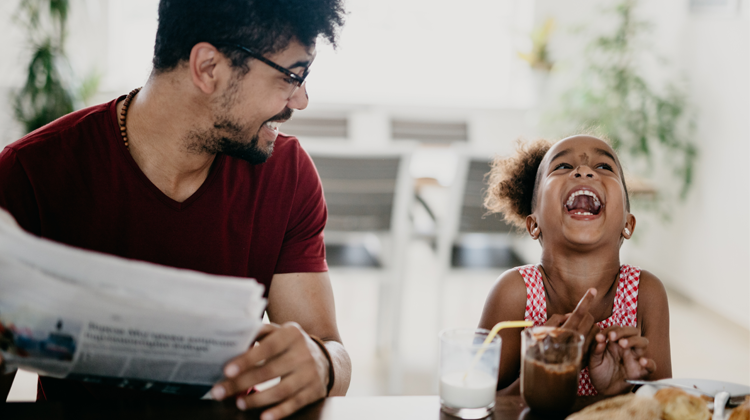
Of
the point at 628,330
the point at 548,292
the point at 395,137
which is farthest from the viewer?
the point at 395,137

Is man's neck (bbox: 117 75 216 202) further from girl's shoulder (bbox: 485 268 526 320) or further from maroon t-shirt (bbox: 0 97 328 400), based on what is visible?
girl's shoulder (bbox: 485 268 526 320)

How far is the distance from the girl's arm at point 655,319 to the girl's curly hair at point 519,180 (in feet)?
1.01

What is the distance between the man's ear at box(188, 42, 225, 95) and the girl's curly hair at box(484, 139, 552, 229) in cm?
70

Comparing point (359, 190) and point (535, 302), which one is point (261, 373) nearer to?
point (535, 302)

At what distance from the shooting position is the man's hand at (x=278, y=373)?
0.79 m

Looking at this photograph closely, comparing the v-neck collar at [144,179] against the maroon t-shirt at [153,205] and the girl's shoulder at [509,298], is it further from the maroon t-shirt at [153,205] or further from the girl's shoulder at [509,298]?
the girl's shoulder at [509,298]

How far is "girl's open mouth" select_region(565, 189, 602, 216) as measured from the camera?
118cm

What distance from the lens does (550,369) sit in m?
0.81

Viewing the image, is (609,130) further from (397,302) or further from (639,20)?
(397,302)

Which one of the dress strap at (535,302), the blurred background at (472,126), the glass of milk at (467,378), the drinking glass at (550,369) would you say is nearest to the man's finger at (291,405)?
the glass of milk at (467,378)

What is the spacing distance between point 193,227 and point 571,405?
708 millimetres

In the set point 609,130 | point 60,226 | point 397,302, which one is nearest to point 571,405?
point 60,226

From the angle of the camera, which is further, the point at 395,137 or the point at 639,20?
the point at 395,137

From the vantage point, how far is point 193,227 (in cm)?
116
